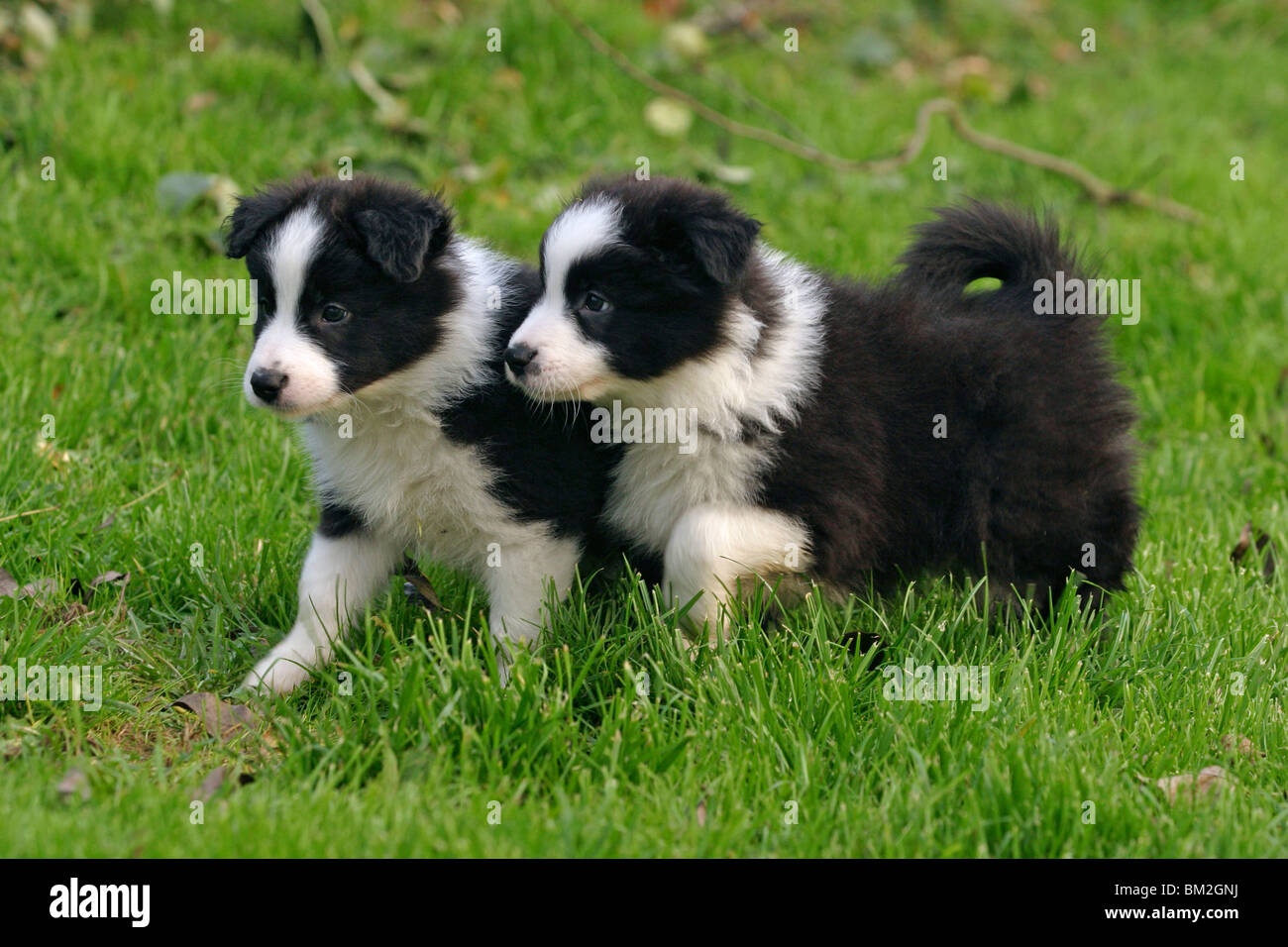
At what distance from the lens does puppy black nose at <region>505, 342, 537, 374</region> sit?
364 cm

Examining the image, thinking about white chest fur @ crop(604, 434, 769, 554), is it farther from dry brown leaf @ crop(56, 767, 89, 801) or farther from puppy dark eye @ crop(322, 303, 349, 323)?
dry brown leaf @ crop(56, 767, 89, 801)

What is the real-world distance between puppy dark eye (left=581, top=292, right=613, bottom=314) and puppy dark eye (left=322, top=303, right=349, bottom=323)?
0.63m

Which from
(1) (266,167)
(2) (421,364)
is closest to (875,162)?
(1) (266,167)

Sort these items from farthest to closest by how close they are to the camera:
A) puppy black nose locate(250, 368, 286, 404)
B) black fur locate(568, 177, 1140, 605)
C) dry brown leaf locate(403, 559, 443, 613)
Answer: dry brown leaf locate(403, 559, 443, 613) < black fur locate(568, 177, 1140, 605) < puppy black nose locate(250, 368, 286, 404)

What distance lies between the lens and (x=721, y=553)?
383 centimetres

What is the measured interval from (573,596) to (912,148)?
4506mm

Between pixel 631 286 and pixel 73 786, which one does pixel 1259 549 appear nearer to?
pixel 631 286

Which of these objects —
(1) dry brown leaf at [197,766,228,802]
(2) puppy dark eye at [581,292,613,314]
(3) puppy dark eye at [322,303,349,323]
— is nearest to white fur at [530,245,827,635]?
(2) puppy dark eye at [581,292,613,314]

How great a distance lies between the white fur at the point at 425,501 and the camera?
3.92m

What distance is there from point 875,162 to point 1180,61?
4.36 meters

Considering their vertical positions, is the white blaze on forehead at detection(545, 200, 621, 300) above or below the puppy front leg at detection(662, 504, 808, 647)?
above

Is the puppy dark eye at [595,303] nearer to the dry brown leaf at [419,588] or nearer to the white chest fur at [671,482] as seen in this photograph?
the white chest fur at [671,482]

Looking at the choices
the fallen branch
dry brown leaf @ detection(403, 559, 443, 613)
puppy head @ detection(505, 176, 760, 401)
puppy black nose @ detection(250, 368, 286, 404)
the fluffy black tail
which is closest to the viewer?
puppy black nose @ detection(250, 368, 286, 404)

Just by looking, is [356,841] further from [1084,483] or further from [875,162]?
[875,162]
